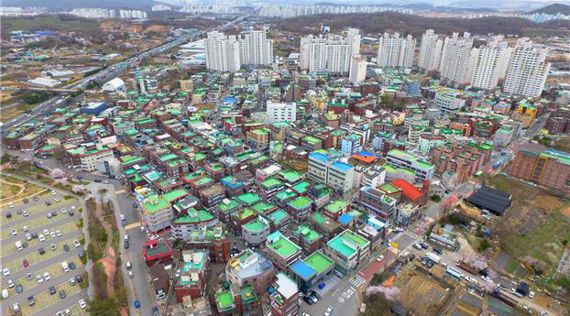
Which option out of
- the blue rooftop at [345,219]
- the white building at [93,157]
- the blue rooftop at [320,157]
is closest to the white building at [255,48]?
the white building at [93,157]

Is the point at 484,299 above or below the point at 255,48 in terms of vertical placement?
below

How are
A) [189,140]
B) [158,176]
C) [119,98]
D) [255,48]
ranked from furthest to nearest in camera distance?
[255,48] → [119,98] → [189,140] → [158,176]

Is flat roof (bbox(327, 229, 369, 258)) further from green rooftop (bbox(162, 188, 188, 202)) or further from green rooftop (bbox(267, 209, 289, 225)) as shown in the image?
green rooftop (bbox(162, 188, 188, 202))

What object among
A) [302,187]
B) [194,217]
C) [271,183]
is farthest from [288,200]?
[194,217]

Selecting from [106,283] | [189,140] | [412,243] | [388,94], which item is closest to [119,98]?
[189,140]

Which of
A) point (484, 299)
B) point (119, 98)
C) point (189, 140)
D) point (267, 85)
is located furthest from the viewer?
point (267, 85)

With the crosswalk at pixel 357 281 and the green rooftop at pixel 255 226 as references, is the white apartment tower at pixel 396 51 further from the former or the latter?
the crosswalk at pixel 357 281

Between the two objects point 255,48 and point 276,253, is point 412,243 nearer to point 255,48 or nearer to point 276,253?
point 276,253
